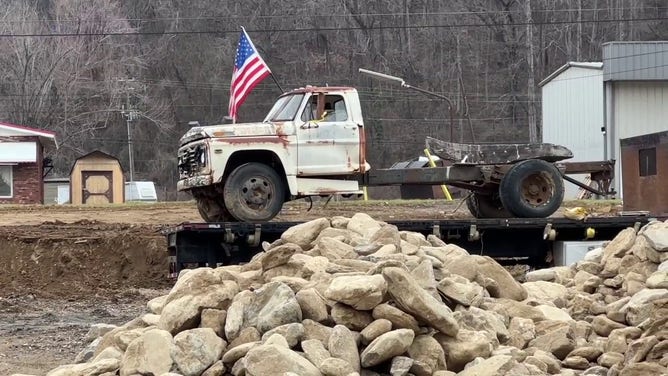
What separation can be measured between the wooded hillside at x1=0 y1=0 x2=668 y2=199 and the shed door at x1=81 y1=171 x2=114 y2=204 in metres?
22.9

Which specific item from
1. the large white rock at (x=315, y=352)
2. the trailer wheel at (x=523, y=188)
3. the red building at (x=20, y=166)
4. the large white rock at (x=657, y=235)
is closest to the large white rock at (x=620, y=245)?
the large white rock at (x=657, y=235)

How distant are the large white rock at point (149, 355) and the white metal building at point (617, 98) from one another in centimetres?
2831

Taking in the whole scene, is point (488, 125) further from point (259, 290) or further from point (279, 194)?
point (259, 290)

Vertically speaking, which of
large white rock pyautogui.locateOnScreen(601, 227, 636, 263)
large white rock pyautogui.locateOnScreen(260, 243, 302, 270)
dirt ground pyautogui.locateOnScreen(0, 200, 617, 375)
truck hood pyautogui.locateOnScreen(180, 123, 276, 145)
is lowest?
dirt ground pyautogui.locateOnScreen(0, 200, 617, 375)

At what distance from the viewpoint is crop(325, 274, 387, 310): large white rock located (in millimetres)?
7453

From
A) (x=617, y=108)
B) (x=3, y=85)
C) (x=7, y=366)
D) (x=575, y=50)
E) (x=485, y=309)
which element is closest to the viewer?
(x=485, y=309)

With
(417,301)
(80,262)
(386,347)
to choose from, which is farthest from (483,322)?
(80,262)

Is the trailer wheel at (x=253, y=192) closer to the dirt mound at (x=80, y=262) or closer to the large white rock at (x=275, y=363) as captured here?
the dirt mound at (x=80, y=262)

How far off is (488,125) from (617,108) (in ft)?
91.3

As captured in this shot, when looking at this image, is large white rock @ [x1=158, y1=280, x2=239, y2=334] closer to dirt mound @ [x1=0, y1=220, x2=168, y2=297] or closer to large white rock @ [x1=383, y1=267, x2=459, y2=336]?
large white rock @ [x1=383, y1=267, x2=459, y2=336]

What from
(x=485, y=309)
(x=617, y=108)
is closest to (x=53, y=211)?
(x=485, y=309)

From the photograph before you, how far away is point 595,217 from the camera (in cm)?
1398

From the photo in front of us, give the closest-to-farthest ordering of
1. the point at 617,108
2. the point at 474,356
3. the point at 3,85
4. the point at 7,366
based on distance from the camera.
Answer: the point at 474,356 < the point at 7,366 < the point at 617,108 < the point at 3,85

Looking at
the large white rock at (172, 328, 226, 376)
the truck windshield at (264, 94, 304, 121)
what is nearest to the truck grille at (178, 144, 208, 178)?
the truck windshield at (264, 94, 304, 121)
